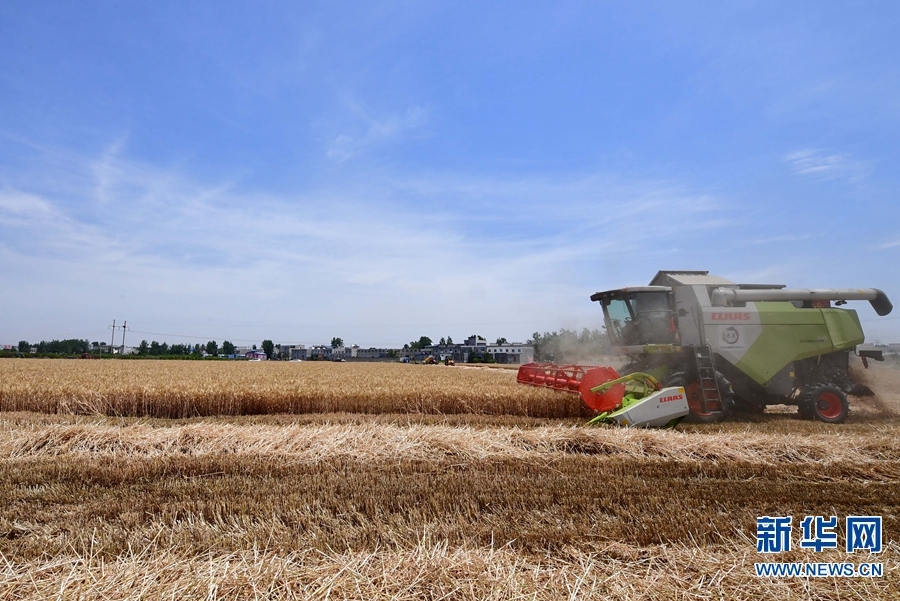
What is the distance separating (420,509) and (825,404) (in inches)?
364

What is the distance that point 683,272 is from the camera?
10.8m

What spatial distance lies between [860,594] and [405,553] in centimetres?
219

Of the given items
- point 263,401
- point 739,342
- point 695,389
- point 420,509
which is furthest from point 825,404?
point 263,401

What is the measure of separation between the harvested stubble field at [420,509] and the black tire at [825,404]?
1401mm

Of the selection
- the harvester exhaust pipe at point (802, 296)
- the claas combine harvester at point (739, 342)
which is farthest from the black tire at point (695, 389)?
the harvester exhaust pipe at point (802, 296)

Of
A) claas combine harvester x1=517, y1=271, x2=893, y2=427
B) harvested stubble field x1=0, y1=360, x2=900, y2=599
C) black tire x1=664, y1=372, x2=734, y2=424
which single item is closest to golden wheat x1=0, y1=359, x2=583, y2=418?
claas combine harvester x1=517, y1=271, x2=893, y2=427

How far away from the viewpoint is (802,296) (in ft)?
34.0

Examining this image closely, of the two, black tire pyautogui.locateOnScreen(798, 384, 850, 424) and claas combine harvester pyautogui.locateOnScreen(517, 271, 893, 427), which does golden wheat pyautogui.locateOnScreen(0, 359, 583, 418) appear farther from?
black tire pyautogui.locateOnScreen(798, 384, 850, 424)

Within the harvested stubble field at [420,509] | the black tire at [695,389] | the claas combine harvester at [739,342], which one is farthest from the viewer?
the claas combine harvester at [739,342]

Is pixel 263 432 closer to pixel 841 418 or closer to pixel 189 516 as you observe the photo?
pixel 189 516

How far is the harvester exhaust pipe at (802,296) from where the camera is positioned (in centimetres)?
997

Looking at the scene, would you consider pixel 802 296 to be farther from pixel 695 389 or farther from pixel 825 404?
pixel 695 389

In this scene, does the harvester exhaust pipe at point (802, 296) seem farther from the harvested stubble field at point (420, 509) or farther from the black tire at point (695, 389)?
the harvested stubble field at point (420, 509)

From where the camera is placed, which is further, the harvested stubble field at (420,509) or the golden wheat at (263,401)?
the golden wheat at (263,401)
